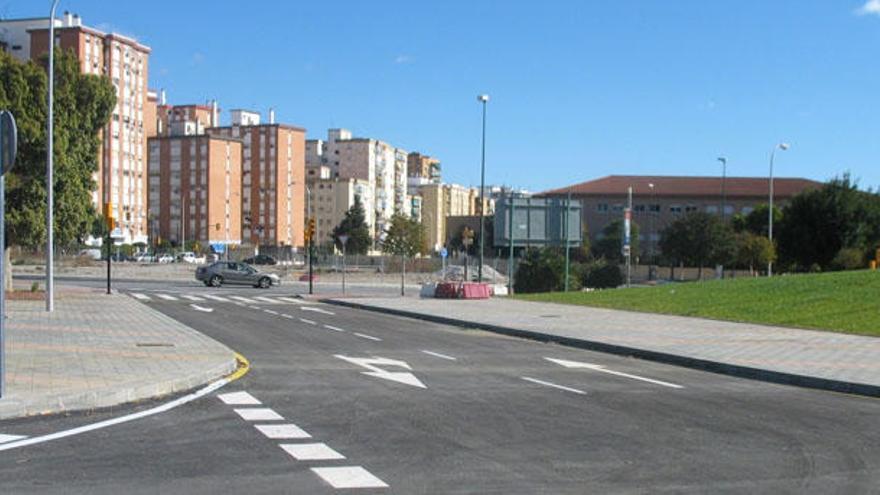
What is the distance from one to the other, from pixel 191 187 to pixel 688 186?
73182mm

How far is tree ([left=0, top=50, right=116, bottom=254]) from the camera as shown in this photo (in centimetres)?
2931

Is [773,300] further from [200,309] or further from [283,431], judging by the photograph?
[283,431]

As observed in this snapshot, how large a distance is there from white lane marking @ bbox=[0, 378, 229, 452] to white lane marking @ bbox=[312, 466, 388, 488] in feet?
9.32

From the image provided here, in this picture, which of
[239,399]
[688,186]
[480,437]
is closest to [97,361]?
[239,399]

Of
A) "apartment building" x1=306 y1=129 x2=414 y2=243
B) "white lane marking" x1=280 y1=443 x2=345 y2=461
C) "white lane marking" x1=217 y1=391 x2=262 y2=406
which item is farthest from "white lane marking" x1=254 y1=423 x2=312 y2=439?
"apartment building" x1=306 y1=129 x2=414 y2=243

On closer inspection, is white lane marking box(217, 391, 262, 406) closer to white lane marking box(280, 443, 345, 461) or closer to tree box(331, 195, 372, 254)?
→ white lane marking box(280, 443, 345, 461)

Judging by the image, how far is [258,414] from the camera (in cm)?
1004

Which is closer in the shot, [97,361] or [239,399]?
[239,399]

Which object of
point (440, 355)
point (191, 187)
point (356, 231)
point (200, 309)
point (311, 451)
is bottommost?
point (200, 309)

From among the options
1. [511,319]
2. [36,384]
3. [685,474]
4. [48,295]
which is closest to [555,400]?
[685,474]

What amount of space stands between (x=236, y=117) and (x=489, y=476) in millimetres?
160982

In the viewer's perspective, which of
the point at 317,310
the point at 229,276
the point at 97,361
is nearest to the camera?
the point at 97,361

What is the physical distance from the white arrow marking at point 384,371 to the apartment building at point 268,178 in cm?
13585

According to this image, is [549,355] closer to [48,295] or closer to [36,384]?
[36,384]
